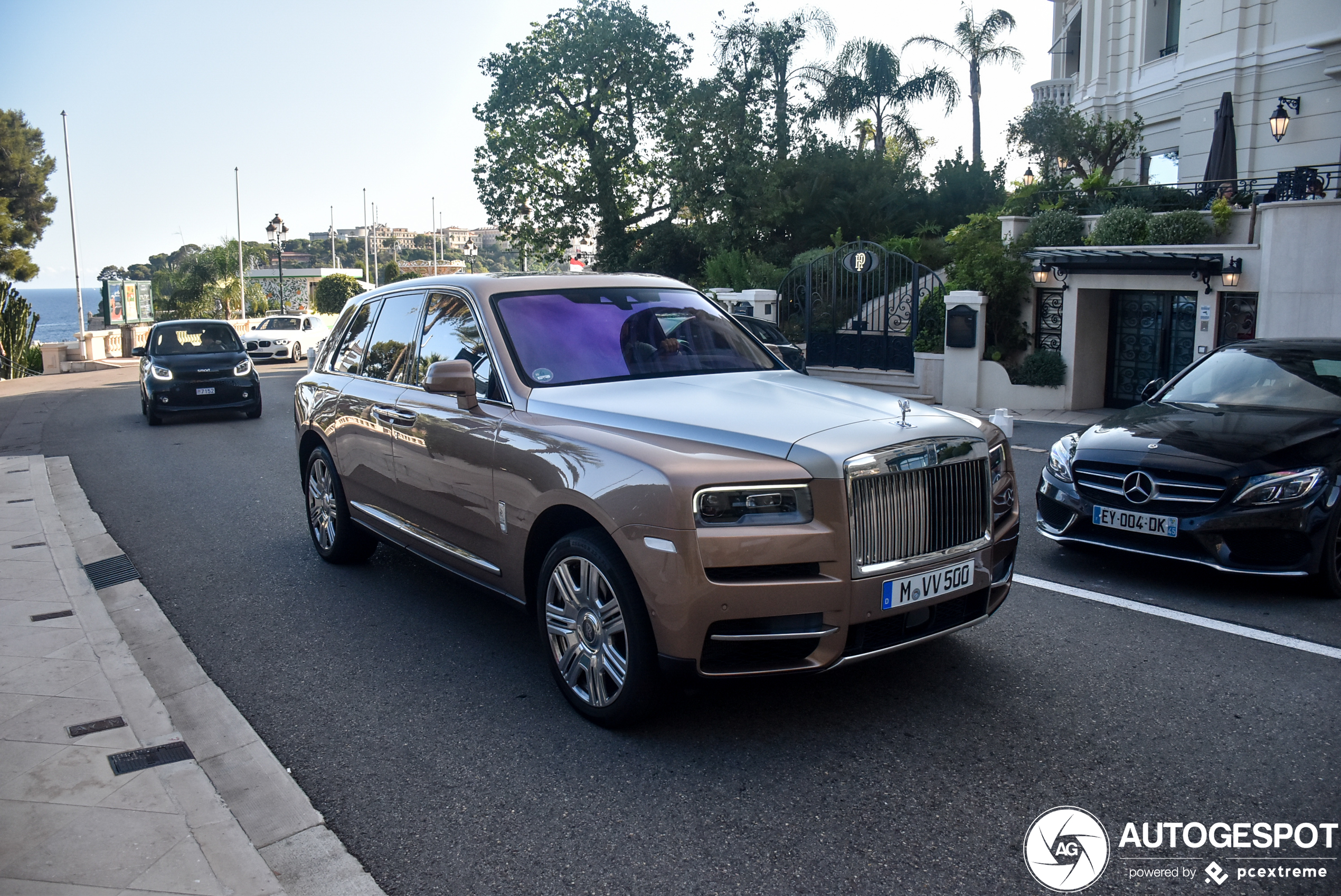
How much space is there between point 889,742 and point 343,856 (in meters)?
2.11

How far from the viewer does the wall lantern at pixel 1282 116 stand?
69.1 ft

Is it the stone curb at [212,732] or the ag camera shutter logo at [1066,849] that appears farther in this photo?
the stone curb at [212,732]

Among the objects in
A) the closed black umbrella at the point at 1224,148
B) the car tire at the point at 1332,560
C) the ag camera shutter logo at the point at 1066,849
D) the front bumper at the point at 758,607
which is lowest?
the ag camera shutter logo at the point at 1066,849

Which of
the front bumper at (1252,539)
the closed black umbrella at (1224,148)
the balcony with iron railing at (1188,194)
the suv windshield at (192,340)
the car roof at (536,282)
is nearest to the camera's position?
the car roof at (536,282)

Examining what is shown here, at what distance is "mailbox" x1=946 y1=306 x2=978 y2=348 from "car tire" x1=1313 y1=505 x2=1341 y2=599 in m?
12.4

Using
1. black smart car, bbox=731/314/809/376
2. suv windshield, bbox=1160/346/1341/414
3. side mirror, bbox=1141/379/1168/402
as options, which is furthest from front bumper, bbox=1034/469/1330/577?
black smart car, bbox=731/314/809/376

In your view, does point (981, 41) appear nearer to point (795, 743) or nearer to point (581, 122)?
point (581, 122)

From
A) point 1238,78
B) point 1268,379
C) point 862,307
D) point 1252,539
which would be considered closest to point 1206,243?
point 862,307

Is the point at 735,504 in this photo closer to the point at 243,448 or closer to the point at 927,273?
the point at 243,448

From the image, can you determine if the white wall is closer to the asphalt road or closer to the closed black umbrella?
the closed black umbrella

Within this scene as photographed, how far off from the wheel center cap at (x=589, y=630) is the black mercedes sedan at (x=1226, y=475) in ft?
12.4

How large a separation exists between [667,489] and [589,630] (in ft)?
2.73

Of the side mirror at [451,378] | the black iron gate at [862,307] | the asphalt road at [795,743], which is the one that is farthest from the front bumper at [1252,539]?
the black iron gate at [862,307]

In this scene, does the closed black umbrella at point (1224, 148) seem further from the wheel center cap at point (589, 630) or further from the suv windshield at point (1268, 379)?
the wheel center cap at point (589, 630)
